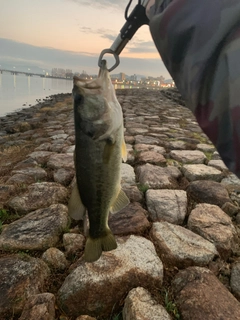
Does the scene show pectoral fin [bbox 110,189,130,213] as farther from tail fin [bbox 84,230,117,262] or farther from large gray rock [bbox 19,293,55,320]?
large gray rock [bbox 19,293,55,320]

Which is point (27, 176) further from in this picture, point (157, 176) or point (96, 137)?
point (96, 137)

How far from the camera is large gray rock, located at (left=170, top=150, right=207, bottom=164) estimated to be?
5.24 metres

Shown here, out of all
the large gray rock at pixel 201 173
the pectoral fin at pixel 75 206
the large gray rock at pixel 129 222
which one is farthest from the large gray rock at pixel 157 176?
the pectoral fin at pixel 75 206

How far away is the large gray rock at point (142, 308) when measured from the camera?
2.04 metres

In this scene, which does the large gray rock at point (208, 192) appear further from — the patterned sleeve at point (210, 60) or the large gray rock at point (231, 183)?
Result: the patterned sleeve at point (210, 60)

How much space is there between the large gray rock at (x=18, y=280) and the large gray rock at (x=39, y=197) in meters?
0.95

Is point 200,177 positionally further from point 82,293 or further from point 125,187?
point 82,293

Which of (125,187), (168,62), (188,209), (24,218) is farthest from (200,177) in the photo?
(168,62)

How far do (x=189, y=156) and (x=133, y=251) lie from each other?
3.20 metres

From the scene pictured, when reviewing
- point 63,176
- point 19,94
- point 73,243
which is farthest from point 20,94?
point 73,243

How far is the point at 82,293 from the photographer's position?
2.24 m

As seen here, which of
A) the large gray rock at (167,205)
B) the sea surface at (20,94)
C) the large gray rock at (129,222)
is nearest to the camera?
the large gray rock at (129,222)

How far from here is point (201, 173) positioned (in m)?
4.46

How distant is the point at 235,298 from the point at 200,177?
2.32 metres
